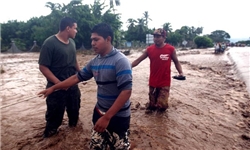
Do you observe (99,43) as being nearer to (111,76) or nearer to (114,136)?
(111,76)

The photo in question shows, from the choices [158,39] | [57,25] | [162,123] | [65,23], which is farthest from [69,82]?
[57,25]

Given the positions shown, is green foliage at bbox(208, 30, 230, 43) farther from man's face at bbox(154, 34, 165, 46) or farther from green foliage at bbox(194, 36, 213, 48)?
man's face at bbox(154, 34, 165, 46)

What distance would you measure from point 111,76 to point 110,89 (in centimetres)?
15

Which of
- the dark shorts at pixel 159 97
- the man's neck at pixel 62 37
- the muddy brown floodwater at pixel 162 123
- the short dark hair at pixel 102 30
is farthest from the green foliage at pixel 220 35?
the short dark hair at pixel 102 30

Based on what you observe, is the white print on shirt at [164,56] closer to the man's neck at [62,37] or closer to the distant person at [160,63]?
the distant person at [160,63]

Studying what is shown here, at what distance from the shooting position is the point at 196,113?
4.95 metres

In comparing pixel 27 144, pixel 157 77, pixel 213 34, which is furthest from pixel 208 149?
pixel 213 34

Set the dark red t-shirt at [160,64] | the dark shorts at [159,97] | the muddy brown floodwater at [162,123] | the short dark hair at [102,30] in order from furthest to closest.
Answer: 1. the dark shorts at [159,97]
2. the dark red t-shirt at [160,64]
3. the muddy brown floodwater at [162,123]
4. the short dark hair at [102,30]

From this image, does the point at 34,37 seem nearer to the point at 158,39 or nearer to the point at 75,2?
the point at 75,2

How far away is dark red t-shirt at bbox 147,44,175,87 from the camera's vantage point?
425 cm

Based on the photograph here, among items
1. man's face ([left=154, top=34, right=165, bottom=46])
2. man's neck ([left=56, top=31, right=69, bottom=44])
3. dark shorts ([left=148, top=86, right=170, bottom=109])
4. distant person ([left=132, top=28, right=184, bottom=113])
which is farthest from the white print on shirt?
man's neck ([left=56, top=31, right=69, bottom=44])

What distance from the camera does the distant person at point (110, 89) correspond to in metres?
2.02

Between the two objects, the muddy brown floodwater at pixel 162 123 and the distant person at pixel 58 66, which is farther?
the muddy brown floodwater at pixel 162 123

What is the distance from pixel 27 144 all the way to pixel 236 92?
6.30 meters
